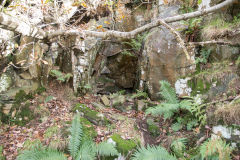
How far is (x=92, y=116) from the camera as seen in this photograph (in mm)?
4496

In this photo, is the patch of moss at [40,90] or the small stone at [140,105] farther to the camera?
the small stone at [140,105]

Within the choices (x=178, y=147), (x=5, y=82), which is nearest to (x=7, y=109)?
(x=5, y=82)

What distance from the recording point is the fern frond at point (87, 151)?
9.92 feet

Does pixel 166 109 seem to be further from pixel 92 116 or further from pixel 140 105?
pixel 92 116

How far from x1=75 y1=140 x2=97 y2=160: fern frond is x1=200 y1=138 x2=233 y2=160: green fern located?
210cm

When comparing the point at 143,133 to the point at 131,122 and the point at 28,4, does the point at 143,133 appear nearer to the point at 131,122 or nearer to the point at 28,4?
the point at 131,122

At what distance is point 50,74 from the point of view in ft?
17.4

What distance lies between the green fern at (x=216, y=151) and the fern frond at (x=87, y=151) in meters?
2.10

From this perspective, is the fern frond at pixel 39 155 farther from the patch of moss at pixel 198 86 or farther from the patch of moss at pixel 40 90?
the patch of moss at pixel 198 86

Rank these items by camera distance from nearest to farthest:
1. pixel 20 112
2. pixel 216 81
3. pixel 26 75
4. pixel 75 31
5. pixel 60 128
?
pixel 60 128 → pixel 75 31 → pixel 20 112 → pixel 216 81 → pixel 26 75

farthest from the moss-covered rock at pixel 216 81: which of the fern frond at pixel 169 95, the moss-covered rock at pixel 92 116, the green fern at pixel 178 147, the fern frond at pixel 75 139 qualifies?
the fern frond at pixel 75 139

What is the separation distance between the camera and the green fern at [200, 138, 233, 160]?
2.83 meters

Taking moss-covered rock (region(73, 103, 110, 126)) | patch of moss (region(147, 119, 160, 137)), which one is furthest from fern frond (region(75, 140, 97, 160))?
patch of moss (region(147, 119, 160, 137))

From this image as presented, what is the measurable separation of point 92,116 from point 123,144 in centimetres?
131
